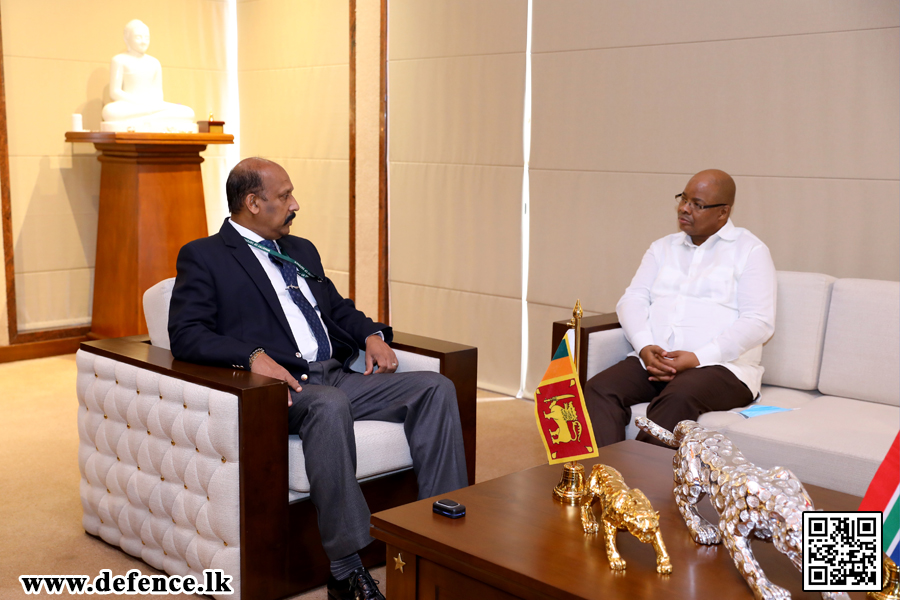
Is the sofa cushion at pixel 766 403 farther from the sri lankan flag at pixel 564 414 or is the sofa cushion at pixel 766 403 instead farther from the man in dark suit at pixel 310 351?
the sri lankan flag at pixel 564 414

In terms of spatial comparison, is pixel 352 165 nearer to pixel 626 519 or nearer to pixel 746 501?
pixel 626 519

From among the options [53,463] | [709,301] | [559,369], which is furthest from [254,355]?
[709,301]

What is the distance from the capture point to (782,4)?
379cm

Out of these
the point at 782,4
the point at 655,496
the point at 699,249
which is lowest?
the point at 655,496

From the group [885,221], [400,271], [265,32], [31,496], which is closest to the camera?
[31,496]

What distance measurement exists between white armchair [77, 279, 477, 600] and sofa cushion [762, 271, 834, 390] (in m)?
1.24

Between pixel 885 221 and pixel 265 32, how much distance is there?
455cm

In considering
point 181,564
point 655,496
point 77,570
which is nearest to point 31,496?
point 77,570

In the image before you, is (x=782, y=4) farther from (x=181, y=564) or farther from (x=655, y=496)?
(x=181, y=564)

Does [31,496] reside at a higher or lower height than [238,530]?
lower

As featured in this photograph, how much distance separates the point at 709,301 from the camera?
3377 mm

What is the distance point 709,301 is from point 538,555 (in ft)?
6.08

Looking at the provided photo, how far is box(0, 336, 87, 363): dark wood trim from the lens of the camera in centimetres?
562

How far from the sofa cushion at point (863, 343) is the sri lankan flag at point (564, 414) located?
64.9 inches
